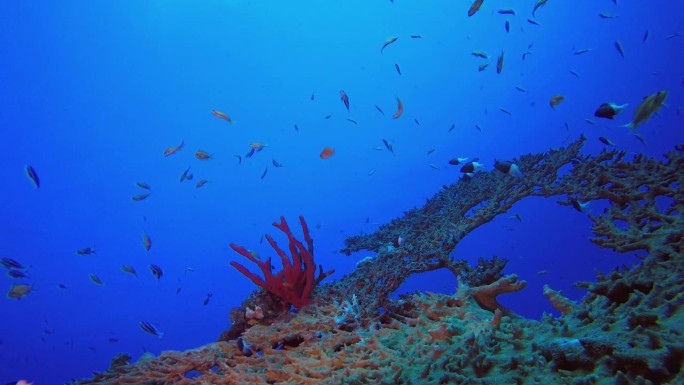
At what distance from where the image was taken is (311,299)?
548 cm

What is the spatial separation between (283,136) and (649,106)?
181 feet

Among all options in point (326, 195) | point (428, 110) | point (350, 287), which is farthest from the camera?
point (326, 195)

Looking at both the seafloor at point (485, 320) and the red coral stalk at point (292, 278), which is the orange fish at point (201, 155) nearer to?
the red coral stalk at point (292, 278)

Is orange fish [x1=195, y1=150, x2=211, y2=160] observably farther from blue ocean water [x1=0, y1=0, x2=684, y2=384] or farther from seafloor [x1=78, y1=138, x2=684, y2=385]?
blue ocean water [x1=0, y1=0, x2=684, y2=384]

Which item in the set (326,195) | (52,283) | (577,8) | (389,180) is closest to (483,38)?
(577,8)

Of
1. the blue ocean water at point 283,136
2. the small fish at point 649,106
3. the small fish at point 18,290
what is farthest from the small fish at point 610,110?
the blue ocean water at point 283,136

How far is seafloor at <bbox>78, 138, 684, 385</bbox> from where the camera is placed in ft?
6.37

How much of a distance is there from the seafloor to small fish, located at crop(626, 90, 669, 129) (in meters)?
0.84

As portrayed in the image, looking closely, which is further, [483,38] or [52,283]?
[483,38]

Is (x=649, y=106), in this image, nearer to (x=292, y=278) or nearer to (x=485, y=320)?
(x=485, y=320)

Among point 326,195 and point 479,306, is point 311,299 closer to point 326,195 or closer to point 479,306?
point 479,306

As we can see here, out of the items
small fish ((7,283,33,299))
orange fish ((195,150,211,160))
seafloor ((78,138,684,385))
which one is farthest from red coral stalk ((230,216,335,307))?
small fish ((7,283,33,299))

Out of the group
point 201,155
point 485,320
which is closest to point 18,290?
point 201,155

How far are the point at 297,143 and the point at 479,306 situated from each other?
5515 cm
